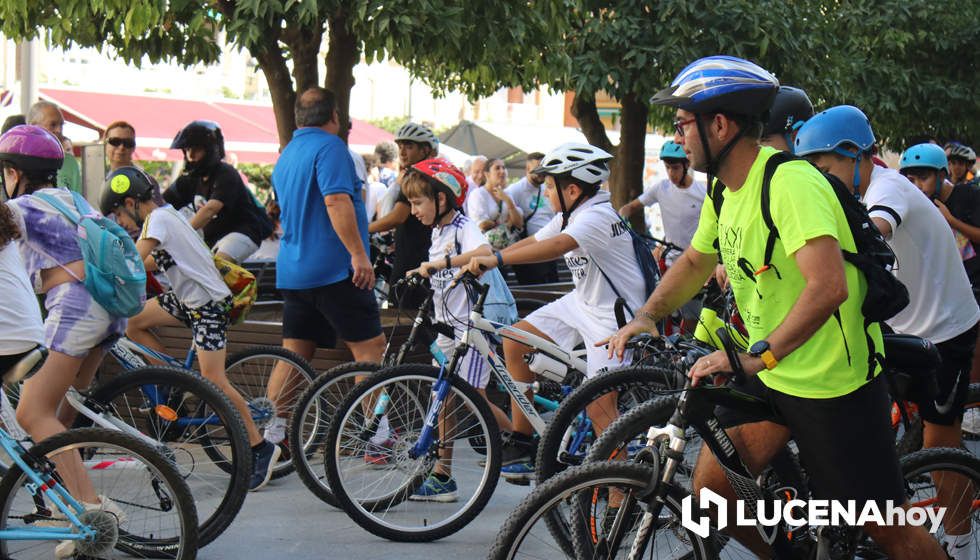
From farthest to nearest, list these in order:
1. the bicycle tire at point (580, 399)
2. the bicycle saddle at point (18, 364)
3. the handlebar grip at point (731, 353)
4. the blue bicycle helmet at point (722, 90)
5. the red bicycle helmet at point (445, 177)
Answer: the red bicycle helmet at point (445, 177) < the bicycle tire at point (580, 399) < the bicycle saddle at point (18, 364) < the blue bicycle helmet at point (722, 90) < the handlebar grip at point (731, 353)

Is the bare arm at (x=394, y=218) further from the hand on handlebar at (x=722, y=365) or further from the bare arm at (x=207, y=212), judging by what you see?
the hand on handlebar at (x=722, y=365)

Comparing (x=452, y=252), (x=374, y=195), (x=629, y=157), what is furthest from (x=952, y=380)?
(x=629, y=157)

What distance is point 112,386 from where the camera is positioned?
527cm

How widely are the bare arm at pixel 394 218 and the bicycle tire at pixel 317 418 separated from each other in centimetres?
183

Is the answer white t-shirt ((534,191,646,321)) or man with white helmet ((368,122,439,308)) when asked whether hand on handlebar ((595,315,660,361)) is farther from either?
man with white helmet ((368,122,439,308))

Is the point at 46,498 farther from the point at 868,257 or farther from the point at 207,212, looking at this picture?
the point at 207,212

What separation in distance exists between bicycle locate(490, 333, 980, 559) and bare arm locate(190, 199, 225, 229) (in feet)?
15.0

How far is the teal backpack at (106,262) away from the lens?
5047mm

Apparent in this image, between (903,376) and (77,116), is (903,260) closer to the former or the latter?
(903,376)

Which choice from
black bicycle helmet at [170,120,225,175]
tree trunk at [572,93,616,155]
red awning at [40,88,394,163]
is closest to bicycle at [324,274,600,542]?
black bicycle helmet at [170,120,225,175]

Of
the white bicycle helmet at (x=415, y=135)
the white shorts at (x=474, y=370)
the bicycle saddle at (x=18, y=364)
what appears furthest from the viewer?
the white bicycle helmet at (x=415, y=135)

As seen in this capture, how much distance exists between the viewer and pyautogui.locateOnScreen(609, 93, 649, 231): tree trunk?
Result: 1420 centimetres

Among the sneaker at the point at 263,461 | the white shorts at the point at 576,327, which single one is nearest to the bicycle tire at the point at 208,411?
the sneaker at the point at 263,461

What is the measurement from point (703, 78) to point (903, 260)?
193cm
